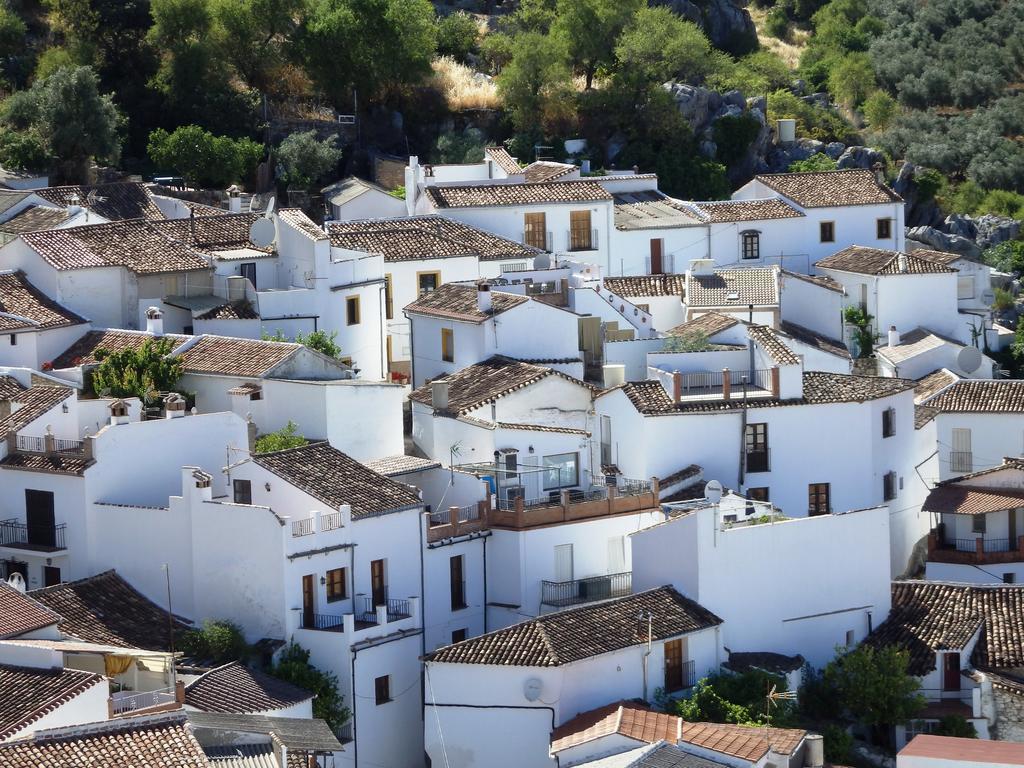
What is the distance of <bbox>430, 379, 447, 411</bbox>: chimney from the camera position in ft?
167

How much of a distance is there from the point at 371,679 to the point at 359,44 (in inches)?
1224

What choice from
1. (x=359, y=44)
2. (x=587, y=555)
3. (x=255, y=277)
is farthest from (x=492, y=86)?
(x=587, y=555)

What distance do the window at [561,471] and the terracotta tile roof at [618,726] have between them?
24.7 ft

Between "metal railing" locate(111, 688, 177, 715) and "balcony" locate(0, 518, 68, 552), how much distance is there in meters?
6.17

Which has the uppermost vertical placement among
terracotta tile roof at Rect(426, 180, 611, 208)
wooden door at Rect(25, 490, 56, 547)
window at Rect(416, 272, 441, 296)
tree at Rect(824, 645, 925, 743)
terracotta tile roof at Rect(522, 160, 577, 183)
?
terracotta tile roof at Rect(522, 160, 577, 183)

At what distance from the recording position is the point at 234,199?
6581 cm

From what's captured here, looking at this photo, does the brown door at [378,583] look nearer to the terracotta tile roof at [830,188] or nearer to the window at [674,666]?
the window at [674,666]

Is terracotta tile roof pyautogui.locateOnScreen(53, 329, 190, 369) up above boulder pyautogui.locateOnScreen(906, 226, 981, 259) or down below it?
below

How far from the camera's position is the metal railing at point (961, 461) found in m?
58.0

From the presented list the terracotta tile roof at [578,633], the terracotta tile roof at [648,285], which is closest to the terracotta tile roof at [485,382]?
the terracotta tile roof at [648,285]

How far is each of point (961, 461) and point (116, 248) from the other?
1953 cm

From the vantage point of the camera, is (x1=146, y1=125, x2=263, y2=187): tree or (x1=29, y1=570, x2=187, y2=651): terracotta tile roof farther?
(x1=146, y1=125, x2=263, y2=187): tree

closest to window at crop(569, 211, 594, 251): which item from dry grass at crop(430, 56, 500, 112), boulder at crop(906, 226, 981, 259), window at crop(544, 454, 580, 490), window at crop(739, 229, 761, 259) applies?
window at crop(739, 229, 761, 259)

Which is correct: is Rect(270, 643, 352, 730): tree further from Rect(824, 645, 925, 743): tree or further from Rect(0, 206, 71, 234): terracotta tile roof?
Rect(0, 206, 71, 234): terracotta tile roof
